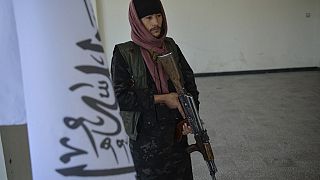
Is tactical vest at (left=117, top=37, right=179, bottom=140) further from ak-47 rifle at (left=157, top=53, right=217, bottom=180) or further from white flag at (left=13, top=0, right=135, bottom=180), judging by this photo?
white flag at (left=13, top=0, right=135, bottom=180)

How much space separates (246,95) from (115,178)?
500 cm

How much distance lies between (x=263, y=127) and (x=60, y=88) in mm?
3558

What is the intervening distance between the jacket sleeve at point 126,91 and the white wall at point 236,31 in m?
5.41

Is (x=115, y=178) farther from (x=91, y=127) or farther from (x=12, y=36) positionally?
(x=12, y=36)

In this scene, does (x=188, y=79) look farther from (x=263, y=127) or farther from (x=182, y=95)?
(x=263, y=127)

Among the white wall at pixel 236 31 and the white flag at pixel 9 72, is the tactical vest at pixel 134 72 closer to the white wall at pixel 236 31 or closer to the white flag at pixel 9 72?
the white flag at pixel 9 72

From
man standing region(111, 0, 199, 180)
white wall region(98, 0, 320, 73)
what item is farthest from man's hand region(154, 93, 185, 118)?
white wall region(98, 0, 320, 73)

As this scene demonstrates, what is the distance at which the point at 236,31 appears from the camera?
23.0 ft

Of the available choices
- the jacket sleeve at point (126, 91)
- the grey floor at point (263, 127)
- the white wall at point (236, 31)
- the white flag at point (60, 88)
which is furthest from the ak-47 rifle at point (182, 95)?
the white wall at point (236, 31)

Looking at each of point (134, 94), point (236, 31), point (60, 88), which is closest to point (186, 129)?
point (134, 94)

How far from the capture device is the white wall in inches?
270

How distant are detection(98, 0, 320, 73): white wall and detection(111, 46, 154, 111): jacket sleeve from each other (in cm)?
541

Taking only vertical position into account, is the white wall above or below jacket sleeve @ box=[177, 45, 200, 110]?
above

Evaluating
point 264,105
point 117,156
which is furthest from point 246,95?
point 117,156
